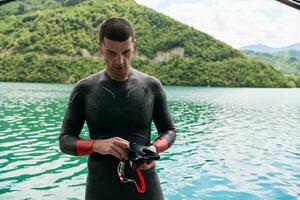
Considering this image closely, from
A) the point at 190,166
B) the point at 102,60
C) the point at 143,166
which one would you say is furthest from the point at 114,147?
the point at 102,60

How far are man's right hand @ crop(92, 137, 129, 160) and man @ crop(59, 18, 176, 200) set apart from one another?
75 millimetres

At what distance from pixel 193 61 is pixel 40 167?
142 m

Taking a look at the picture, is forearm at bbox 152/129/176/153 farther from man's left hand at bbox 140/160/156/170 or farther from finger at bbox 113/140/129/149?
finger at bbox 113/140/129/149

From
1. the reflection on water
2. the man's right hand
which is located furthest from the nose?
the reflection on water

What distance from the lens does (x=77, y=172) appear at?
1240cm

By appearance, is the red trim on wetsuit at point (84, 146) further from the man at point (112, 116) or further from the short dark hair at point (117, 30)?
the short dark hair at point (117, 30)

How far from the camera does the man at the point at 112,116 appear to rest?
224cm

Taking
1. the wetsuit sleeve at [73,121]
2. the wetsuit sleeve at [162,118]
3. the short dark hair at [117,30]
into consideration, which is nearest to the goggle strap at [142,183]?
the wetsuit sleeve at [162,118]

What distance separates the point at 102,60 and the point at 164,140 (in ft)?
467

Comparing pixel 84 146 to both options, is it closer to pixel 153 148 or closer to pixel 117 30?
pixel 153 148

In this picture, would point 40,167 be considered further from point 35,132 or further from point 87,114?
point 87,114

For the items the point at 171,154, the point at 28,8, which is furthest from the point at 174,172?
the point at 28,8

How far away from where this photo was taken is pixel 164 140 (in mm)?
2389

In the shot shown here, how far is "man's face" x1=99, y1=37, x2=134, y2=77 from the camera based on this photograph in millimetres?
2215
